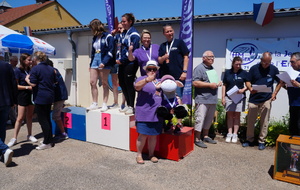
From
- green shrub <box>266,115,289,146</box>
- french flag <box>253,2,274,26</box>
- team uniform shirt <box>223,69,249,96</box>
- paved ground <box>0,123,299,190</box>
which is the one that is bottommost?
paved ground <box>0,123,299,190</box>

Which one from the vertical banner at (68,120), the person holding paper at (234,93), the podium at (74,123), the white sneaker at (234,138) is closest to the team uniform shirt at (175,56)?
the person holding paper at (234,93)

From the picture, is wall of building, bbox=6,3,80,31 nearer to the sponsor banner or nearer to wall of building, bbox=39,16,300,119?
wall of building, bbox=39,16,300,119

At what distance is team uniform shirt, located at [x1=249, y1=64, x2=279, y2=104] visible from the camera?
483 centimetres

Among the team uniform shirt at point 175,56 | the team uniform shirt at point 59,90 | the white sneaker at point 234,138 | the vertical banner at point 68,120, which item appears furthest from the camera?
the vertical banner at point 68,120

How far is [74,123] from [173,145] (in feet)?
7.91

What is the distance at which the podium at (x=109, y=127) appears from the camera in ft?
16.0

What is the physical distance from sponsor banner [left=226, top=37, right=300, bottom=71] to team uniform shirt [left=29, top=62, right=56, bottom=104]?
177 inches

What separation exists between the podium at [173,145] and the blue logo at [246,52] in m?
2.98

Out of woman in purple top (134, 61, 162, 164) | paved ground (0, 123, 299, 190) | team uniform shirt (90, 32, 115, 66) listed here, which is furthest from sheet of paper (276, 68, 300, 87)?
team uniform shirt (90, 32, 115, 66)

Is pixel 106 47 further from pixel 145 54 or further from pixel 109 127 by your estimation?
pixel 109 127

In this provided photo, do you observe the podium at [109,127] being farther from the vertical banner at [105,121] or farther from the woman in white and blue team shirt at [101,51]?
the woman in white and blue team shirt at [101,51]

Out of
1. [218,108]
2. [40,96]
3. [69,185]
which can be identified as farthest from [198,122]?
[40,96]

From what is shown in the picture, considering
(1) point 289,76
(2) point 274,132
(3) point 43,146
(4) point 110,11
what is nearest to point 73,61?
(4) point 110,11

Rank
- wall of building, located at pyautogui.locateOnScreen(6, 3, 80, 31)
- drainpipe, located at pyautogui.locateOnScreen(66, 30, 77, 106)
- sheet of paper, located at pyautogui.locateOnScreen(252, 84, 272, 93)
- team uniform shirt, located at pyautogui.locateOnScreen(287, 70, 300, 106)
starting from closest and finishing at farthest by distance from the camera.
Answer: team uniform shirt, located at pyautogui.locateOnScreen(287, 70, 300, 106) → sheet of paper, located at pyautogui.locateOnScreen(252, 84, 272, 93) → drainpipe, located at pyautogui.locateOnScreen(66, 30, 77, 106) → wall of building, located at pyautogui.locateOnScreen(6, 3, 80, 31)
